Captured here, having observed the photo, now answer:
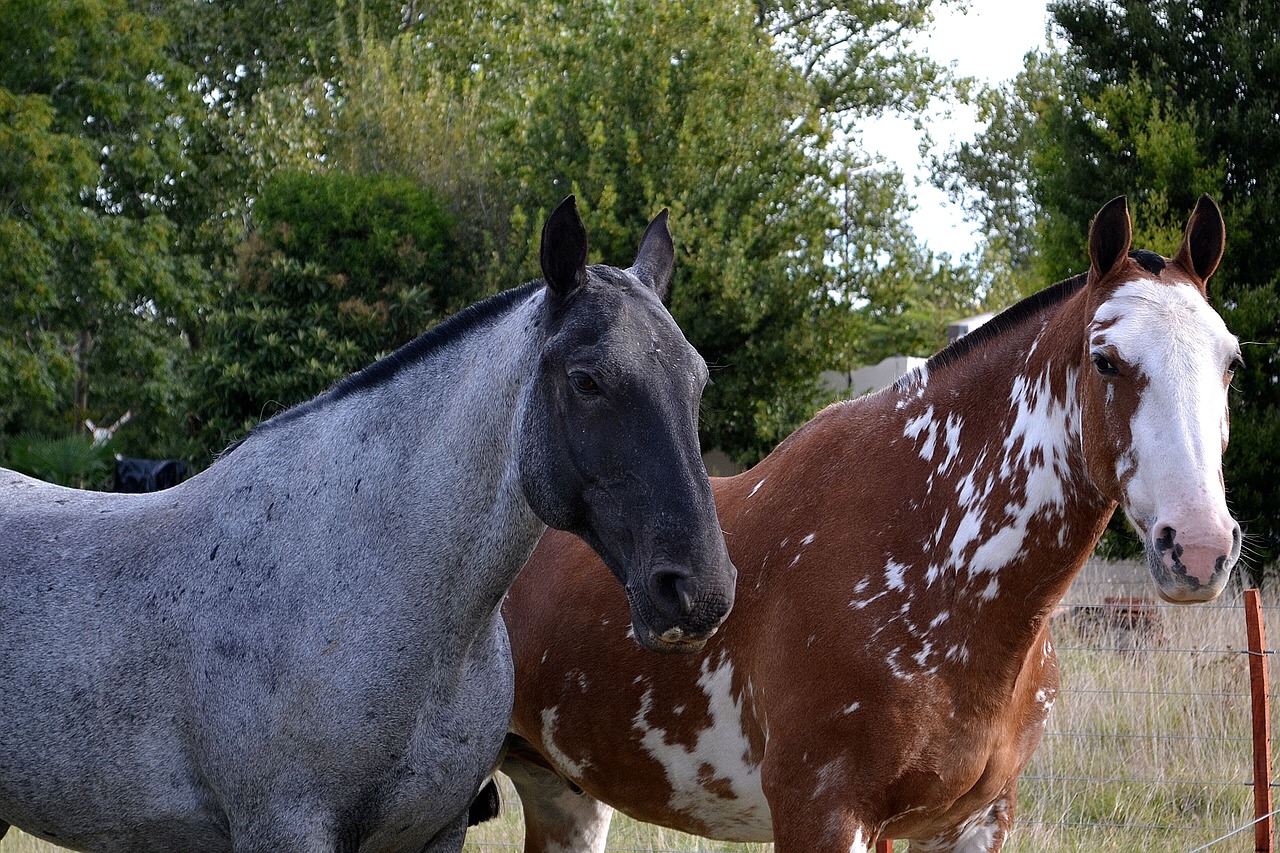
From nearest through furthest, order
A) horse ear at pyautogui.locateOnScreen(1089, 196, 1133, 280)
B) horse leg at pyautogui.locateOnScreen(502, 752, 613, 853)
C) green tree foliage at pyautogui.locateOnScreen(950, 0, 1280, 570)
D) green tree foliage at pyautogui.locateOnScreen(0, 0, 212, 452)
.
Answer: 1. horse ear at pyautogui.locateOnScreen(1089, 196, 1133, 280)
2. horse leg at pyautogui.locateOnScreen(502, 752, 613, 853)
3. green tree foliage at pyautogui.locateOnScreen(950, 0, 1280, 570)
4. green tree foliage at pyautogui.locateOnScreen(0, 0, 212, 452)

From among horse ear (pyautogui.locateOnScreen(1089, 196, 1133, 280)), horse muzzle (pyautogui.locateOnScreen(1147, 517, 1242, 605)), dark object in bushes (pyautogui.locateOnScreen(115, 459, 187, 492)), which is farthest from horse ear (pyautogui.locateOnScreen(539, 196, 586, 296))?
dark object in bushes (pyautogui.locateOnScreen(115, 459, 187, 492))

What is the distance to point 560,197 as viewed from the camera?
16984mm

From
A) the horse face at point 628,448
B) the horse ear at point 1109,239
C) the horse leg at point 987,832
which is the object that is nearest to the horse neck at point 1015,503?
the horse ear at point 1109,239

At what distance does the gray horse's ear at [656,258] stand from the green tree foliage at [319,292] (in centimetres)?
1355

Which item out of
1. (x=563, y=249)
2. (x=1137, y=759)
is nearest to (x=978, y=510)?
(x=563, y=249)

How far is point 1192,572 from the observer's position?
8.54 feet

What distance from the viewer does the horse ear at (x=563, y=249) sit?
270cm

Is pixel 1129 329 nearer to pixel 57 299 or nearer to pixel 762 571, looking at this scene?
pixel 762 571

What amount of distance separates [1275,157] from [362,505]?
1060 cm

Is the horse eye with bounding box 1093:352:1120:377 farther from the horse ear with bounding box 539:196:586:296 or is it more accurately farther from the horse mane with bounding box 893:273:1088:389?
the horse ear with bounding box 539:196:586:296

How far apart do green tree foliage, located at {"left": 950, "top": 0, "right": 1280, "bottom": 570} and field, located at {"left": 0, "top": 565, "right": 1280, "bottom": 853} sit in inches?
121

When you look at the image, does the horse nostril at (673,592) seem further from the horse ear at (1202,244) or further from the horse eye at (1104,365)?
the horse ear at (1202,244)

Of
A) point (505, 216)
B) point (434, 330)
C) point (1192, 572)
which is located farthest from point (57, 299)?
point (1192, 572)

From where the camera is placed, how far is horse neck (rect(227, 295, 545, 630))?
286cm
